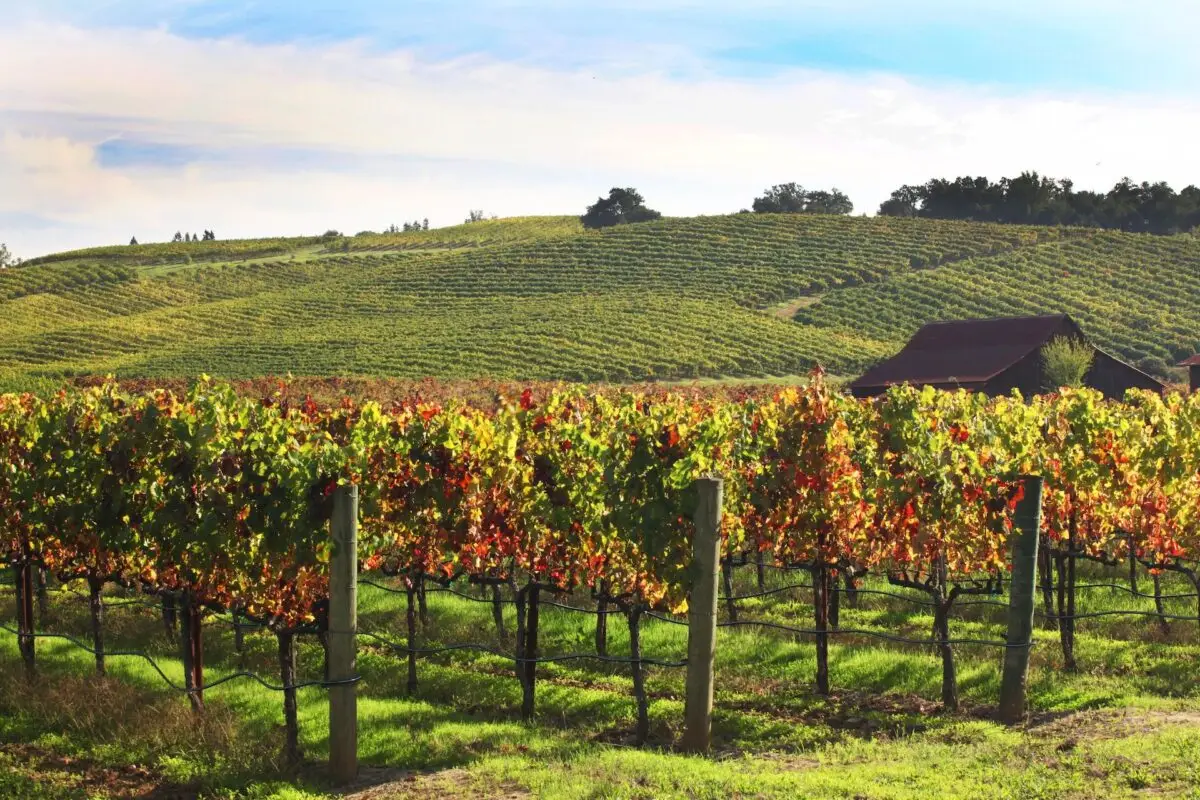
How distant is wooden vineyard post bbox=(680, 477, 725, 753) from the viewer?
8.76 meters

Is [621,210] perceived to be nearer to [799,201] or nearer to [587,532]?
[799,201]

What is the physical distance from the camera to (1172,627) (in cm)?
1427

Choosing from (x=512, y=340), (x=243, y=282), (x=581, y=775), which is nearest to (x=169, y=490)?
(x=581, y=775)

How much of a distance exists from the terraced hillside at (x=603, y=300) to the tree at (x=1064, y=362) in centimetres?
1410

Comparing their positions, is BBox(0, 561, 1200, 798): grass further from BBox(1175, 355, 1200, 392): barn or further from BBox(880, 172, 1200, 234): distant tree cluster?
BBox(880, 172, 1200, 234): distant tree cluster

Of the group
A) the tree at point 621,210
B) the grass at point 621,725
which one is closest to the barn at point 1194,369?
the grass at point 621,725

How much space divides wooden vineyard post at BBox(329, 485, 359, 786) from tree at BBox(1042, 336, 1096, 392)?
40.1 meters

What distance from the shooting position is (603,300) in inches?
3135

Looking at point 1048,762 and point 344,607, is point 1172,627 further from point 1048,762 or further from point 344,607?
point 344,607

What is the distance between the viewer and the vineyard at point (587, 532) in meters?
9.89

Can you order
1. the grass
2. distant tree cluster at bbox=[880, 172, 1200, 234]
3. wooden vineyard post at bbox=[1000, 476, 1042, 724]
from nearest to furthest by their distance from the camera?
the grass, wooden vineyard post at bbox=[1000, 476, 1042, 724], distant tree cluster at bbox=[880, 172, 1200, 234]

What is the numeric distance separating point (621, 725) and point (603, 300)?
70.0m

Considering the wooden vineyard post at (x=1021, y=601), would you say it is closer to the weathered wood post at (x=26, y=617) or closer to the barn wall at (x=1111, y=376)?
the weathered wood post at (x=26, y=617)

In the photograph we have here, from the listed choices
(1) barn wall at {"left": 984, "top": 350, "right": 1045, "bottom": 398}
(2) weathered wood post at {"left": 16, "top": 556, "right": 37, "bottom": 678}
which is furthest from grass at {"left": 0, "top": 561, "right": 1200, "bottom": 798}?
(1) barn wall at {"left": 984, "top": 350, "right": 1045, "bottom": 398}
